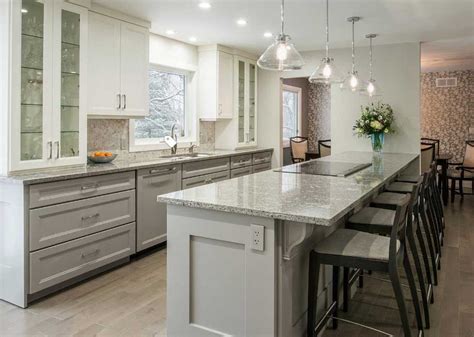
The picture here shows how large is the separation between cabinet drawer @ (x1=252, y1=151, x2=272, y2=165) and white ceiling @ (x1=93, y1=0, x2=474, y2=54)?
1617mm

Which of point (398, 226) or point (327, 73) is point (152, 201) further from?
point (398, 226)

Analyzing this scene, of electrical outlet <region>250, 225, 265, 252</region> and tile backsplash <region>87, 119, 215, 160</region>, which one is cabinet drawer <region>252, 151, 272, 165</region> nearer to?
tile backsplash <region>87, 119, 215, 160</region>

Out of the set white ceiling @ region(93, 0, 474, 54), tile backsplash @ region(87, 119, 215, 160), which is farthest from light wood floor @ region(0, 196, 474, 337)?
white ceiling @ region(93, 0, 474, 54)

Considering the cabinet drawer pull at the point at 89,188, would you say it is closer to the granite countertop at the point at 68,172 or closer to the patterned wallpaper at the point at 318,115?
the granite countertop at the point at 68,172

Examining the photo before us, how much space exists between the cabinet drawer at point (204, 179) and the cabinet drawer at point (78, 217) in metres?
0.85

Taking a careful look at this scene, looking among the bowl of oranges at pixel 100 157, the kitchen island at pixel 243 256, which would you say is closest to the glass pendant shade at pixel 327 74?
the kitchen island at pixel 243 256

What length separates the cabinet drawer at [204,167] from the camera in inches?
180

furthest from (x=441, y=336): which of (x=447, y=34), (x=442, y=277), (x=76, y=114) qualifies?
(x=447, y=34)

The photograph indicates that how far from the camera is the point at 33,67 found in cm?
316

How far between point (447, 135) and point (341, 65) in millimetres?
3909

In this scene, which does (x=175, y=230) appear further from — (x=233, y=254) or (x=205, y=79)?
(x=205, y=79)

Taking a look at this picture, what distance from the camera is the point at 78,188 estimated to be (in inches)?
128

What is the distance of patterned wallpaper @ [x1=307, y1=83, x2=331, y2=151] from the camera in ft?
31.9

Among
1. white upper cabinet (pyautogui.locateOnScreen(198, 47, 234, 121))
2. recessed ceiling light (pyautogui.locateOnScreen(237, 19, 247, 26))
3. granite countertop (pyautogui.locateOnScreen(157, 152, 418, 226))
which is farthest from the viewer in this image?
white upper cabinet (pyautogui.locateOnScreen(198, 47, 234, 121))
